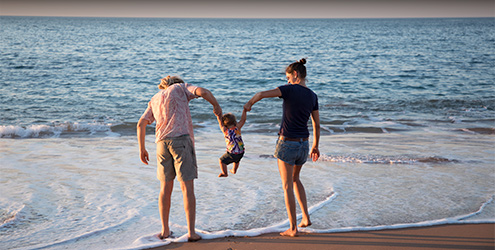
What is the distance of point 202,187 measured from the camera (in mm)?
6508

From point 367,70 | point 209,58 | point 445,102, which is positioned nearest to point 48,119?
point 445,102

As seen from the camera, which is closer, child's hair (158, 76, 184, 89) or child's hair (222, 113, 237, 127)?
child's hair (158, 76, 184, 89)

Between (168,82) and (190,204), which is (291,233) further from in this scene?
(168,82)

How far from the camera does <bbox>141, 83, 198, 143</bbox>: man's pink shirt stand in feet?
14.2

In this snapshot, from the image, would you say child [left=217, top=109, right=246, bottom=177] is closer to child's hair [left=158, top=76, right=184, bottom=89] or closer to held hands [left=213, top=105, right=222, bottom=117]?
held hands [left=213, top=105, right=222, bottom=117]

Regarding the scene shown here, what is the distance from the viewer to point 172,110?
4340mm

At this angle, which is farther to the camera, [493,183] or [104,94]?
[104,94]

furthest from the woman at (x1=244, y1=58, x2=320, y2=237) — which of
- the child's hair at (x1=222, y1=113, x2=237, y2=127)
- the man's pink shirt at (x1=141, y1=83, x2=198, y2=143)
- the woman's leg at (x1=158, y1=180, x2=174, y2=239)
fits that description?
the woman's leg at (x1=158, y1=180, x2=174, y2=239)

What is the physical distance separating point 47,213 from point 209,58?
33864 millimetres

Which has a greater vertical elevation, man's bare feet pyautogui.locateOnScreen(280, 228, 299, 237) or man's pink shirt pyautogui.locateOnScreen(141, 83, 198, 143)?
man's pink shirt pyautogui.locateOnScreen(141, 83, 198, 143)

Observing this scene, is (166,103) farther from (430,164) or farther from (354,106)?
(354,106)

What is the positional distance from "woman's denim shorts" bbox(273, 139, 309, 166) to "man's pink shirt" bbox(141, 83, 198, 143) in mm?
1003

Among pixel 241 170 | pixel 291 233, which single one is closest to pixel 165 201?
pixel 291 233

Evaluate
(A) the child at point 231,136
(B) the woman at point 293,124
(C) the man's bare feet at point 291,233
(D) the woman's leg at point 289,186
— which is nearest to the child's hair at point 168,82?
(A) the child at point 231,136
